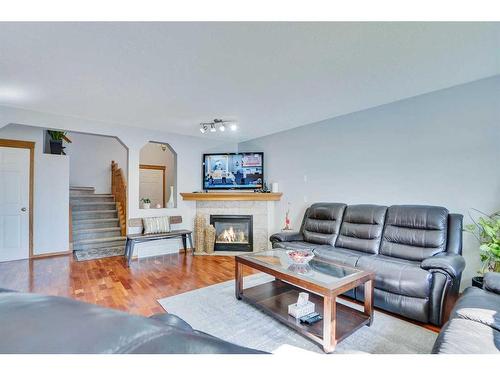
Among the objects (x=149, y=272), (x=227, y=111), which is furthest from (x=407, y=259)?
(x=149, y=272)

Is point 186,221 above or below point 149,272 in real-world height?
above

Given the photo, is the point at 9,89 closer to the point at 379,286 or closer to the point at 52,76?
the point at 52,76

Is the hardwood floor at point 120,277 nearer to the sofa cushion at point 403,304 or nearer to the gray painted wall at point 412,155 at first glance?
the sofa cushion at point 403,304

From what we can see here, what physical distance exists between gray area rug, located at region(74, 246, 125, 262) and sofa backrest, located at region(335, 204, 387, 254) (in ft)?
12.8

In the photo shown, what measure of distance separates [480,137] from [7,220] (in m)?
6.64

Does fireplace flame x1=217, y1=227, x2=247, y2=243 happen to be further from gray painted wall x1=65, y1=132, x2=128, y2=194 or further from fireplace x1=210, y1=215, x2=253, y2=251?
gray painted wall x1=65, y1=132, x2=128, y2=194

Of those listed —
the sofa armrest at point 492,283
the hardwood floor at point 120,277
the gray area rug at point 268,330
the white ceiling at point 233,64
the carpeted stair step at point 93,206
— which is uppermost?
the white ceiling at point 233,64

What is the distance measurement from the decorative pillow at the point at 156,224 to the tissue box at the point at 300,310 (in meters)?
3.06

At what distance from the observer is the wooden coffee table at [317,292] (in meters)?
1.74

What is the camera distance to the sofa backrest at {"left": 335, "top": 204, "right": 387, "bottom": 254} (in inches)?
116

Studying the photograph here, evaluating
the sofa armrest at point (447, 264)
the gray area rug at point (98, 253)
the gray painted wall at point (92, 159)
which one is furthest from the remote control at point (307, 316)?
the gray painted wall at point (92, 159)

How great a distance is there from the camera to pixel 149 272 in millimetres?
3537
